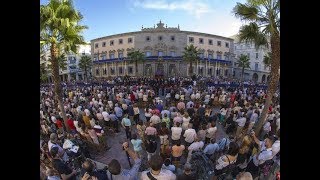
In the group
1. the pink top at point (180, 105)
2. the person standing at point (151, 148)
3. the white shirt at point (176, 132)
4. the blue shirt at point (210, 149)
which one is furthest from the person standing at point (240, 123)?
the person standing at point (151, 148)

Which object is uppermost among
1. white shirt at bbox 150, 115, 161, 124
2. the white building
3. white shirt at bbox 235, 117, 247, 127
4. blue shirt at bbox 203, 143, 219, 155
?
the white building

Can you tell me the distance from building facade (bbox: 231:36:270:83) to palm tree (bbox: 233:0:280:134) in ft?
0.70

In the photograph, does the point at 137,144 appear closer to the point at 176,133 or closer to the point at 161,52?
the point at 176,133

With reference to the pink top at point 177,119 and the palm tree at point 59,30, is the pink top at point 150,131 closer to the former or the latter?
the pink top at point 177,119

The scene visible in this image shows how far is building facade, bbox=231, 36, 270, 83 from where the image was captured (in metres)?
11.3

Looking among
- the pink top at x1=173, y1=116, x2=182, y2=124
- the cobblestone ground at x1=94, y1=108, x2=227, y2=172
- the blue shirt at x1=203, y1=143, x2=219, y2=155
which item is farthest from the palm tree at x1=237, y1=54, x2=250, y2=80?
the blue shirt at x1=203, y1=143, x2=219, y2=155

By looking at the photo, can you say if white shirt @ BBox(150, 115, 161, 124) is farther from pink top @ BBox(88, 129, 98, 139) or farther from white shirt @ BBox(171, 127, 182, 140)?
pink top @ BBox(88, 129, 98, 139)

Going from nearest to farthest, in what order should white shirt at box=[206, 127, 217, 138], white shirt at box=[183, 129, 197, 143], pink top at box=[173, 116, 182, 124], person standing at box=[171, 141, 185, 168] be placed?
person standing at box=[171, 141, 185, 168], white shirt at box=[183, 129, 197, 143], white shirt at box=[206, 127, 217, 138], pink top at box=[173, 116, 182, 124]

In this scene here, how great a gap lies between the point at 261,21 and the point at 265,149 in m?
5.47

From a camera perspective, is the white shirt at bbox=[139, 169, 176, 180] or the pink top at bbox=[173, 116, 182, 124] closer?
the white shirt at bbox=[139, 169, 176, 180]

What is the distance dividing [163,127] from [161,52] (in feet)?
8.91

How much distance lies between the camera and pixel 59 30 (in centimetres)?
1231
